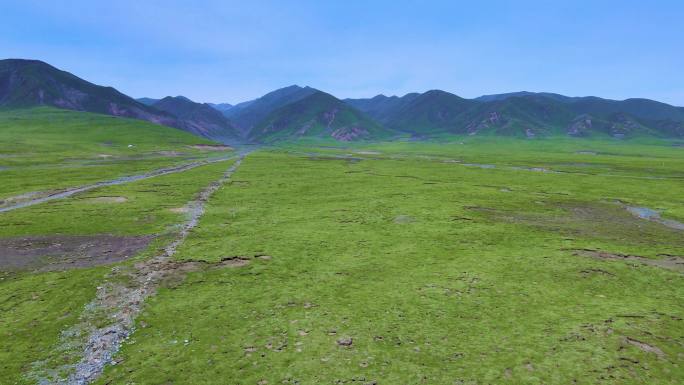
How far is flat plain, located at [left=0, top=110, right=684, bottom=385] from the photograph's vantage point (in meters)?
16.7

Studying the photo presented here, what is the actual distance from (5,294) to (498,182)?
80812mm

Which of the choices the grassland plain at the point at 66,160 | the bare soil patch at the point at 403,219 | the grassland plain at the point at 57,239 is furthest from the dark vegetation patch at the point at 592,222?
the grassland plain at the point at 66,160

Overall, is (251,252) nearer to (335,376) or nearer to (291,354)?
(291,354)

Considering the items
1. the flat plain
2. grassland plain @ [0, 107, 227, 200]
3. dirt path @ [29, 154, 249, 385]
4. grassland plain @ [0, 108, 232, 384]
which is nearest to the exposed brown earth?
grassland plain @ [0, 108, 232, 384]

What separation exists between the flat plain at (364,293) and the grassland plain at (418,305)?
0.37 ft

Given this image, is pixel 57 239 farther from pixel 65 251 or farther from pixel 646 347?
pixel 646 347

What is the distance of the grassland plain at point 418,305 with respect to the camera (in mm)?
16516

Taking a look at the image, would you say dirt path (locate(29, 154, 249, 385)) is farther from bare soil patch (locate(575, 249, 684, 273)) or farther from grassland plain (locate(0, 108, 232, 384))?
bare soil patch (locate(575, 249, 684, 273))

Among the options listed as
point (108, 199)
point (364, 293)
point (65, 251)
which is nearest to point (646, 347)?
point (364, 293)

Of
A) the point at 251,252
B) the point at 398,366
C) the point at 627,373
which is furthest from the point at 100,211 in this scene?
the point at 627,373

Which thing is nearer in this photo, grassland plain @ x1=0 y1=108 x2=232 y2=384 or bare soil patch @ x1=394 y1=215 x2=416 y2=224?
grassland plain @ x1=0 y1=108 x2=232 y2=384

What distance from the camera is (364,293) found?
24.2 meters

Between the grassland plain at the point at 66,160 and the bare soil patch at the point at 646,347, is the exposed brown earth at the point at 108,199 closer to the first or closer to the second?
the grassland plain at the point at 66,160

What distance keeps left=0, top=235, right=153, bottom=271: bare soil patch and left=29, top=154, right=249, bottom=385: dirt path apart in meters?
3.50
